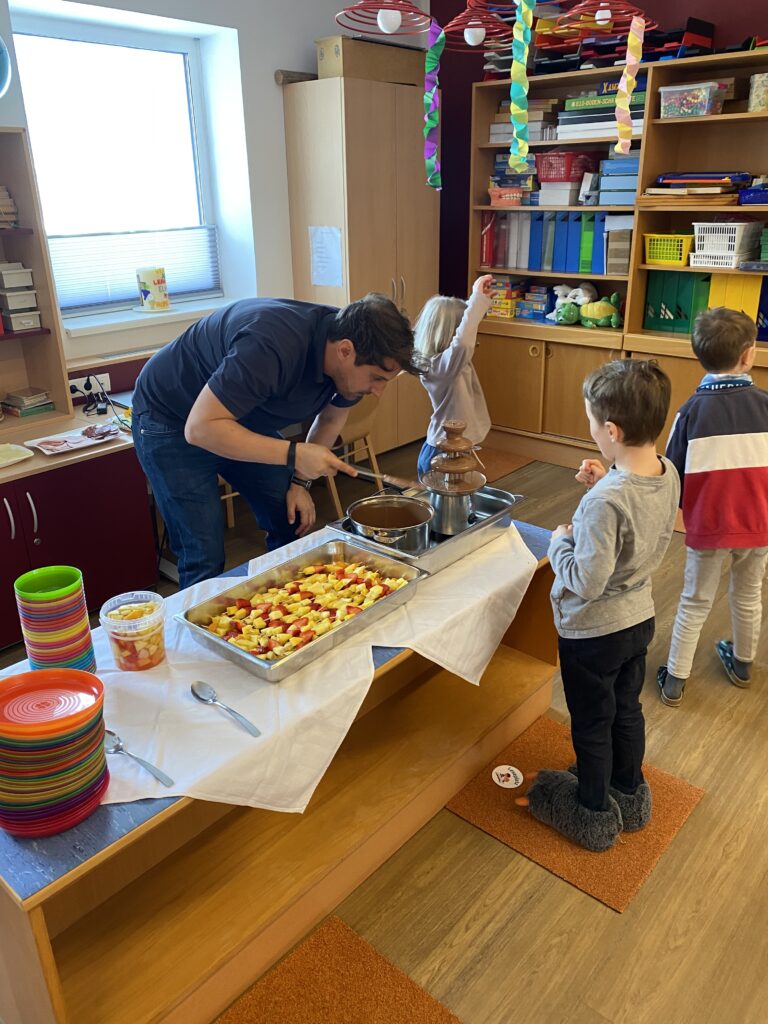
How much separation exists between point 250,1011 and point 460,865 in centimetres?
60

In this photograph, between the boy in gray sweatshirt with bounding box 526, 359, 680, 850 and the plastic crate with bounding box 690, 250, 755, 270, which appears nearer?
the boy in gray sweatshirt with bounding box 526, 359, 680, 850

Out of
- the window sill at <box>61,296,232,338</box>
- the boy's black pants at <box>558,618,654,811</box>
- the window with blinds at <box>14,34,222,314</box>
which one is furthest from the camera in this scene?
the window sill at <box>61,296,232,338</box>

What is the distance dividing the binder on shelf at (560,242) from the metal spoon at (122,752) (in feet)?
12.9

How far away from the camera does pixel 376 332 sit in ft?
6.44

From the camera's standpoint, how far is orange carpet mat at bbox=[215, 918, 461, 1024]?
5.22 ft

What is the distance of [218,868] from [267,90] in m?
3.85

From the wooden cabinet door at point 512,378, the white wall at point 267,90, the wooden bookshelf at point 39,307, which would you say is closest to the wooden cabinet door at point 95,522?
the wooden bookshelf at point 39,307

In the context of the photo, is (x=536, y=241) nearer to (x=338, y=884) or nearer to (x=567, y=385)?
(x=567, y=385)

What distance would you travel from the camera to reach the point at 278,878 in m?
1.72

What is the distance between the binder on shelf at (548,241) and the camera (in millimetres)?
4551

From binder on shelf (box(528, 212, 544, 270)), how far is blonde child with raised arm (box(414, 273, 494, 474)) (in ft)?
4.77

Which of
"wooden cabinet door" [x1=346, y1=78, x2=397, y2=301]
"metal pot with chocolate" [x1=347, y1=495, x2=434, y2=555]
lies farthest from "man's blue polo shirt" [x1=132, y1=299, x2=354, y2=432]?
"wooden cabinet door" [x1=346, y1=78, x2=397, y2=301]

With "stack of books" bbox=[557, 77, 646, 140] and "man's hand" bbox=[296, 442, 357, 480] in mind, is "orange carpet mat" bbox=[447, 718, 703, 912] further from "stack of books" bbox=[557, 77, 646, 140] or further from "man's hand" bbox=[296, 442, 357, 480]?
"stack of books" bbox=[557, 77, 646, 140]

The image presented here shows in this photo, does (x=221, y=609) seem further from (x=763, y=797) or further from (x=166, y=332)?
(x=166, y=332)
